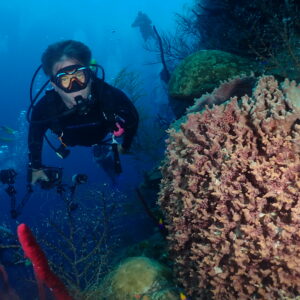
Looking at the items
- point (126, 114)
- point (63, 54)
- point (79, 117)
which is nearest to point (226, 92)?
point (126, 114)

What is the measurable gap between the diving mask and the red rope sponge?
11.2 feet

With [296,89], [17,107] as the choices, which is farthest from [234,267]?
[17,107]

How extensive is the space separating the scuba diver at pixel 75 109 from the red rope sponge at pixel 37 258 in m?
2.72

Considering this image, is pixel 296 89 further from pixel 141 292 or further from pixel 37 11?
pixel 37 11

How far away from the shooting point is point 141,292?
311 centimetres

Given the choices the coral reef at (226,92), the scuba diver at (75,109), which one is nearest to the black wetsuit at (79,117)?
the scuba diver at (75,109)

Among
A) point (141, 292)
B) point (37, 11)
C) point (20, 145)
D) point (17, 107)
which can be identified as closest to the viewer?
point (141, 292)

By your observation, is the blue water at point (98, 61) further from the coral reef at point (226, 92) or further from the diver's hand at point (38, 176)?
the coral reef at point (226, 92)

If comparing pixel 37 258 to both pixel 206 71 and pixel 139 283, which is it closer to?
pixel 139 283

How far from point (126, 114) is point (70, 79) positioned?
1298 mm

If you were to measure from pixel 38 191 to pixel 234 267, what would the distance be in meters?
21.9

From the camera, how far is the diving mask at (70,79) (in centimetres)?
464

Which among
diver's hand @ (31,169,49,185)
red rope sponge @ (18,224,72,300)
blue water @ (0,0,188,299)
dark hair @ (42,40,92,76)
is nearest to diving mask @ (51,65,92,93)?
dark hair @ (42,40,92,76)

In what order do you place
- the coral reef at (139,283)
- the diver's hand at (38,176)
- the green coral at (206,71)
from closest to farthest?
the coral reef at (139,283) → the diver's hand at (38,176) → the green coral at (206,71)
